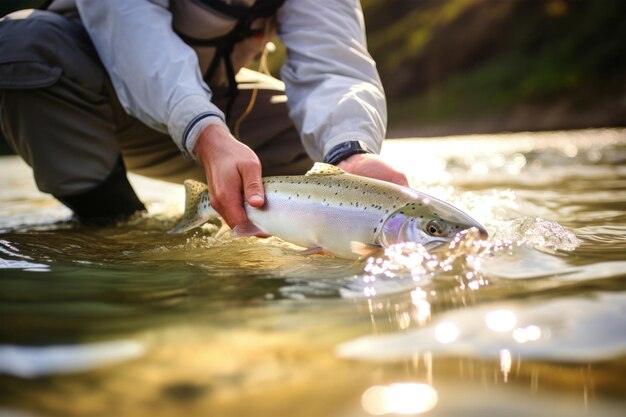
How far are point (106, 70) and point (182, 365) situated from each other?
8.69ft

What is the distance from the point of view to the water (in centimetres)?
96

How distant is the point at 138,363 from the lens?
1.07 meters

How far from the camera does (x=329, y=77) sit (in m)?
3.15

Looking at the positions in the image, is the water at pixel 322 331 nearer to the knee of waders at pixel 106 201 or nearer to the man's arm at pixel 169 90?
the man's arm at pixel 169 90

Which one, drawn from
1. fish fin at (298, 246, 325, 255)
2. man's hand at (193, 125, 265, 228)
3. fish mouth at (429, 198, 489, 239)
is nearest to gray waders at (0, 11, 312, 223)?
man's hand at (193, 125, 265, 228)

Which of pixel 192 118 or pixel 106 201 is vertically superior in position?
pixel 192 118

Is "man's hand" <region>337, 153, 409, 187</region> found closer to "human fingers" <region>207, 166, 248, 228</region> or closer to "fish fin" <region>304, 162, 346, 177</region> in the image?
"fish fin" <region>304, 162, 346, 177</region>

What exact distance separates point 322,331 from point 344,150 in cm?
154

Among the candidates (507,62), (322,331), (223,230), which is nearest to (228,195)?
(223,230)

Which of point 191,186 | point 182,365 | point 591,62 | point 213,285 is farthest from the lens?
point 591,62

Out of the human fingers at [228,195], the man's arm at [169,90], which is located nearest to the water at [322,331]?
the human fingers at [228,195]

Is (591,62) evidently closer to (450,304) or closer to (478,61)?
(478,61)

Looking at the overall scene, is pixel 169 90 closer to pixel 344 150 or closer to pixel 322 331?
pixel 344 150

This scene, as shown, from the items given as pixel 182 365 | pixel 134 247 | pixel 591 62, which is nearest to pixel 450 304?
pixel 182 365
